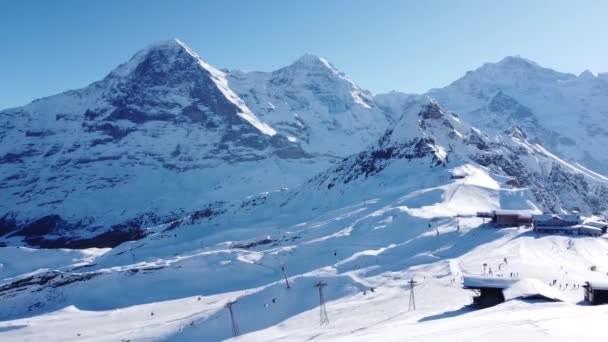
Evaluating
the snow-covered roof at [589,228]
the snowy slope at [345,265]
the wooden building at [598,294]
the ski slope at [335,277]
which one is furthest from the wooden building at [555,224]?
the wooden building at [598,294]

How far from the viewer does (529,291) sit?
47.3 meters

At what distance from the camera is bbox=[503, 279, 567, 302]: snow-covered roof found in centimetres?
4569

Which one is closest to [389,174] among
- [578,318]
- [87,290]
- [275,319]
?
[87,290]

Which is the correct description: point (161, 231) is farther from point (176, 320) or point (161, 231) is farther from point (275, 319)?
point (275, 319)

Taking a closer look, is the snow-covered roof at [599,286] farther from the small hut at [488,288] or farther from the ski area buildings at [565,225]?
the ski area buildings at [565,225]

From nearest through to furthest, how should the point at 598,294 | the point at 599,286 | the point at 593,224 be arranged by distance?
the point at 598,294, the point at 599,286, the point at 593,224

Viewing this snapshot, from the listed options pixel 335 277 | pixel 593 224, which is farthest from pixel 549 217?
pixel 335 277

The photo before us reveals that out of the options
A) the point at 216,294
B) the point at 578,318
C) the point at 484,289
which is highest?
the point at 578,318

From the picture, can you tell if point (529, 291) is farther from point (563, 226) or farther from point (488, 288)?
point (563, 226)

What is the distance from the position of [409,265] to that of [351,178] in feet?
334

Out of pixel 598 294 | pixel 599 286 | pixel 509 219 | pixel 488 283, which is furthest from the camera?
pixel 509 219

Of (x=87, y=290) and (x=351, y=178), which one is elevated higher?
(x=351, y=178)

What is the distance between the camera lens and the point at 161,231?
198750 mm

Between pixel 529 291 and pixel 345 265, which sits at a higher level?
pixel 529 291
